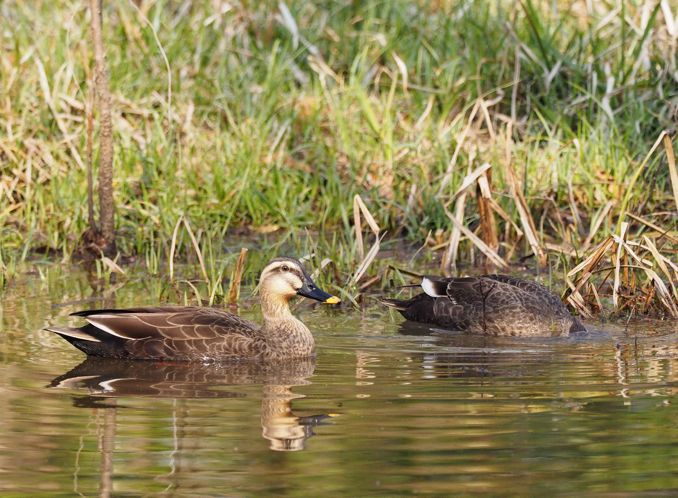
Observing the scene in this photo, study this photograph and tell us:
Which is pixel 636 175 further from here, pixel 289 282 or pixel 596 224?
pixel 289 282

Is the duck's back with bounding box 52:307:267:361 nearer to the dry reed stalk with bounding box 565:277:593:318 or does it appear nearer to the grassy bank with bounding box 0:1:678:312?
the grassy bank with bounding box 0:1:678:312

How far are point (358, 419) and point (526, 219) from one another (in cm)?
446

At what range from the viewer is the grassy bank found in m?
12.1

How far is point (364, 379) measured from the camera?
8000 millimetres

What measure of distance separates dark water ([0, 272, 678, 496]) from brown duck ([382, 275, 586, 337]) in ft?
0.86

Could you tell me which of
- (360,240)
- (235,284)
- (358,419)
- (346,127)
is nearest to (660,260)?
(360,240)

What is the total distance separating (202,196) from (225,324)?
13.0 ft

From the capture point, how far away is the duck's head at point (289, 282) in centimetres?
906

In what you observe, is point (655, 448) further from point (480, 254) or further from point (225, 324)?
point (480, 254)

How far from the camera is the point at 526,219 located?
11078 millimetres

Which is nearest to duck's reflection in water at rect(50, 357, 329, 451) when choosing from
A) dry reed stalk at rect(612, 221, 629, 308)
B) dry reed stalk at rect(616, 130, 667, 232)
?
dry reed stalk at rect(612, 221, 629, 308)

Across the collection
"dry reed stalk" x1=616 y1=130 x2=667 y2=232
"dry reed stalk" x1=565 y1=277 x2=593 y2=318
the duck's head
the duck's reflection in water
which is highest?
"dry reed stalk" x1=616 y1=130 x2=667 y2=232

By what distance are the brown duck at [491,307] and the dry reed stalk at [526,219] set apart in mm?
906

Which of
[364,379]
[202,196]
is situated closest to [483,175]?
[202,196]
